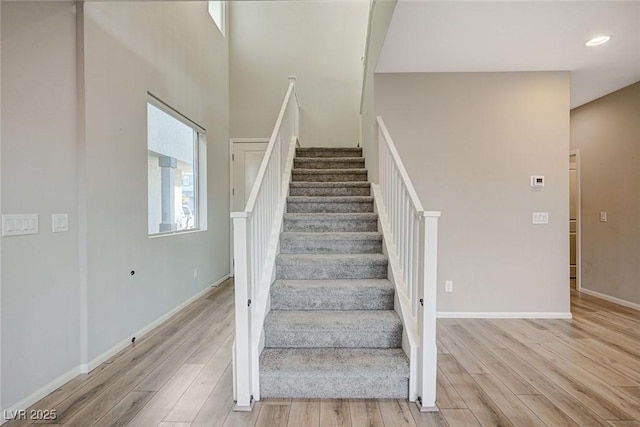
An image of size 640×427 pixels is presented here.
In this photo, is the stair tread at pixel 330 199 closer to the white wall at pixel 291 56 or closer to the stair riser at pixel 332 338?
the stair riser at pixel 332 338

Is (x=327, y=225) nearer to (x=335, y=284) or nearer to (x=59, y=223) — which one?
(x=335, y=284)

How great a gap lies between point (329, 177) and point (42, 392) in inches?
124

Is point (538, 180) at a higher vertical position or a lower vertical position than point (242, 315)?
higher

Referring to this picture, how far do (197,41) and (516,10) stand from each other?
3598 mm

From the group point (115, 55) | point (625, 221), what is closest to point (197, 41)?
point (115, 55)

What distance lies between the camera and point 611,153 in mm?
4102

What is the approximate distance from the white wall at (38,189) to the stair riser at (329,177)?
230 centimetres

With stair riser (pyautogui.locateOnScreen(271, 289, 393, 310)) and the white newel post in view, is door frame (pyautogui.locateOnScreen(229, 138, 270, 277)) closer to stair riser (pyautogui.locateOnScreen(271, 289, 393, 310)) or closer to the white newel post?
stair riser (pyautogui.locateOnScreen(271, 289, 393, 310))

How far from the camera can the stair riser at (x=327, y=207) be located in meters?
3.52

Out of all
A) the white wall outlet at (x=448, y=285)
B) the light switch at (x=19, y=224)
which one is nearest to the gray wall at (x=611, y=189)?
the white wall outlet at (x=448, y=285)

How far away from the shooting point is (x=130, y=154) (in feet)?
9.23

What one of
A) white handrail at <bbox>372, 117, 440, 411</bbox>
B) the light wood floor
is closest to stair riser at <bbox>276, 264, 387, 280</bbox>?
white handrail at <bbox>372, 117, 440, 411</bbox>

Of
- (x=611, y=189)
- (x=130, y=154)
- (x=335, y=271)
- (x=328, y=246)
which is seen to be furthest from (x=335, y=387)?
(x=611, y=189)

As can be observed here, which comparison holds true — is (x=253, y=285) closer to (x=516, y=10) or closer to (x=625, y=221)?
(x=516, y=10)
